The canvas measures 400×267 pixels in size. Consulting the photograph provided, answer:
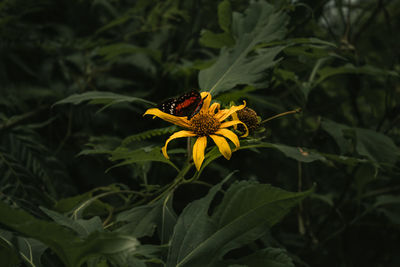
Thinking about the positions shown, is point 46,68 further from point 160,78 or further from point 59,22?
point 160,78

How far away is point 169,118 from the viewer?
82 cm

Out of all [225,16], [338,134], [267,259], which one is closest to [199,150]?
[267,259]

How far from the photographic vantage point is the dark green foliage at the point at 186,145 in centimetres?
71

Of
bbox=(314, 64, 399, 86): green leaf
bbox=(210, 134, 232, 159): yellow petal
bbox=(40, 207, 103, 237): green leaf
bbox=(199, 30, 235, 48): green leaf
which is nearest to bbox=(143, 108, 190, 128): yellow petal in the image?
bbox=(210, 134, 232, 159): yellow petal

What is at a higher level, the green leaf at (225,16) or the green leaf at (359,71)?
the green leaf at (225,16)

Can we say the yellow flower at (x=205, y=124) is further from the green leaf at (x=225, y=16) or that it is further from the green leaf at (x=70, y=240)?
the green leaf at (x=225, y=16)

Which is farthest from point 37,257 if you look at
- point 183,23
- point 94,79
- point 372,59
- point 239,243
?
point 372,59

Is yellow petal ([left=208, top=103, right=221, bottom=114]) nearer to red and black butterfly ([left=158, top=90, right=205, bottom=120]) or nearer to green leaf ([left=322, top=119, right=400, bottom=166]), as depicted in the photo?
red and black butterfly ([left=158, top=90, right=205, bottom=120])

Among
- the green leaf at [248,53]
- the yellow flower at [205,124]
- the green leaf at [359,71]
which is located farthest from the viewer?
the green leaf at [359,71]

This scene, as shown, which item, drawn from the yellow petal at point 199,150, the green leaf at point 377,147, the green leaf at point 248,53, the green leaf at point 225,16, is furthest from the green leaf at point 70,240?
the green leaf at point 225,16

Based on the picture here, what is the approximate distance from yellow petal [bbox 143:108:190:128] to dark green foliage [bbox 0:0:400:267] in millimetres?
36

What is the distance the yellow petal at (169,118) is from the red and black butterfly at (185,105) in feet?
0.04

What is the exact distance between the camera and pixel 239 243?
0.72 m

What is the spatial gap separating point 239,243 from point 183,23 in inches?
58.3
